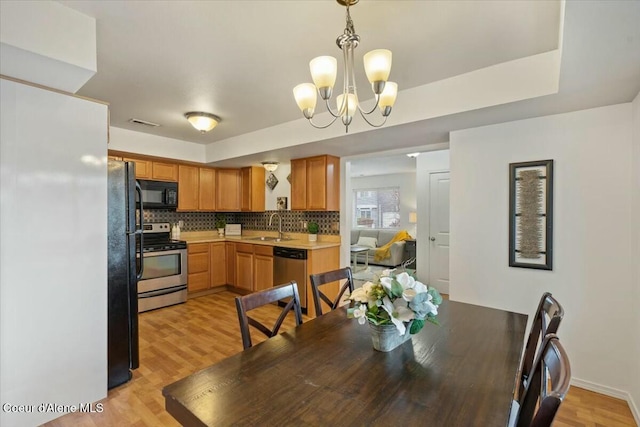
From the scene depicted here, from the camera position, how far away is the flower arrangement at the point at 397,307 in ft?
4.09

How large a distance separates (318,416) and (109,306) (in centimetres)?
211

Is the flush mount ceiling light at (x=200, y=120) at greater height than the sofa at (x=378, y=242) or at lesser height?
greater

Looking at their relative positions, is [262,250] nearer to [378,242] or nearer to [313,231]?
[313,231]

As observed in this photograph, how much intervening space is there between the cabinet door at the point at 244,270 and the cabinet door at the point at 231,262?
98 mm

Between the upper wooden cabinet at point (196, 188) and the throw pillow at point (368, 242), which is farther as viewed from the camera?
the throw pillow at point (368, 242)

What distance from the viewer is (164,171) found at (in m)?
4.61

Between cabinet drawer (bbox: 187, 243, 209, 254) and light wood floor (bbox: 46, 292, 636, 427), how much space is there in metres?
0.79

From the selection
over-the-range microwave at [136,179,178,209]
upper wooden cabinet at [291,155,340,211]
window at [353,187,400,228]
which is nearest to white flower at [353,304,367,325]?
upper wooden cabinet at [291,155,340,211]

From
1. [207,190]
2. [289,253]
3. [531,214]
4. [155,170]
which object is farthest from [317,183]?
[531,214]

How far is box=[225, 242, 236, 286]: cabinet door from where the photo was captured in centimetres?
500

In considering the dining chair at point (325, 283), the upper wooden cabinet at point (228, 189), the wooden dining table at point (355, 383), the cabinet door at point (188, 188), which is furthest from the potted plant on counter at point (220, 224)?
the wooden dining table at point (355, 383)

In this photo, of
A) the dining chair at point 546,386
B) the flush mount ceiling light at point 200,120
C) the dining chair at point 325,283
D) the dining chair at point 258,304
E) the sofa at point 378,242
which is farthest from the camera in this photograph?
the sofa at point 378,242

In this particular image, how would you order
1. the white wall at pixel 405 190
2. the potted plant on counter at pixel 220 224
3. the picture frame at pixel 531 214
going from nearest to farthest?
the picture frame at pixel 531 214
the potted plant on counter at pixel 220 224
the white wall at pixel 405 190

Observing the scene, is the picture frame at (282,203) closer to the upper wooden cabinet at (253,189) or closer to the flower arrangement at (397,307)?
the upper wooden cabinet at (253,189)
